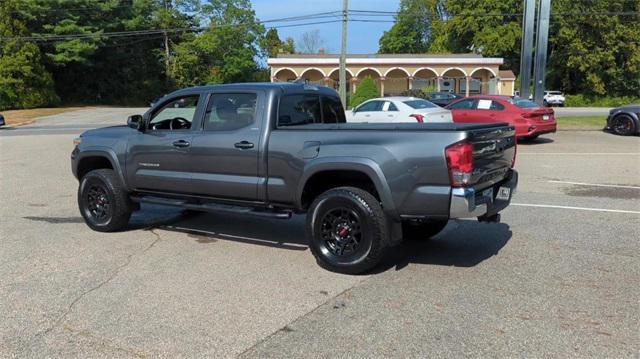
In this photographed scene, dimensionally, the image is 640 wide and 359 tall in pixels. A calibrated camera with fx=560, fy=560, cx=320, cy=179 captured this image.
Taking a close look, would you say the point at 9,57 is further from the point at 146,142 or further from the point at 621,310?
the point at 621,310

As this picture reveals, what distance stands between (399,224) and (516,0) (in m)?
64.1

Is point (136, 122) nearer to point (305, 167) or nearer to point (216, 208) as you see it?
point (216, 208)

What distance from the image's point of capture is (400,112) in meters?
18.3

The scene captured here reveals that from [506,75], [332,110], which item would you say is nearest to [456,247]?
[332,110]

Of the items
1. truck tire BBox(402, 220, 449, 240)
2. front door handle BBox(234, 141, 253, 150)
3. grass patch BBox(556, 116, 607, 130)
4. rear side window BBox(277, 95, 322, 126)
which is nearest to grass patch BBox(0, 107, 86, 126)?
grass patch BBox(556, 116, 607, 130)

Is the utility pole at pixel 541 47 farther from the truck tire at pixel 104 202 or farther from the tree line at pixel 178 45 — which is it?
the tree line at pixel 178 45

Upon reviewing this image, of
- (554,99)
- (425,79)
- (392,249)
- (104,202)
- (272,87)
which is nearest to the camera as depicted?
(272,87)

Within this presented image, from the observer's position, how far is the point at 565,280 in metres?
5.13

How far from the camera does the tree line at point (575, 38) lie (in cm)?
5753

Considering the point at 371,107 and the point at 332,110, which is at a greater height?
the point at 332,110

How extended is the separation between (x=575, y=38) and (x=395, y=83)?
19348 mm

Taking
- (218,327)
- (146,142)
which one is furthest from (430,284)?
(146,142)

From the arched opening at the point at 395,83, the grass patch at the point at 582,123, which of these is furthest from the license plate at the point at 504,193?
the arched opening at the point at 395,83

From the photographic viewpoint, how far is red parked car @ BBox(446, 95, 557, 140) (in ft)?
56.0
